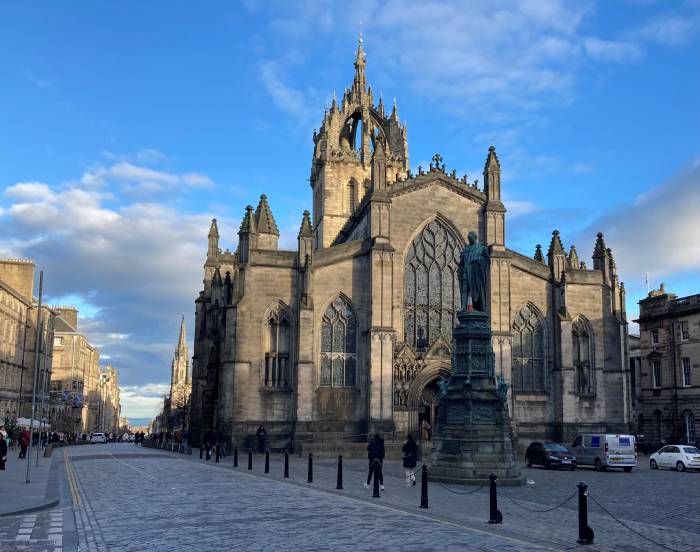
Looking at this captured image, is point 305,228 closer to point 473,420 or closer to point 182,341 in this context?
point 473,420

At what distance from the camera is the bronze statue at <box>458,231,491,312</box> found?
961 inches

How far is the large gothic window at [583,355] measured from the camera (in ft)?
140

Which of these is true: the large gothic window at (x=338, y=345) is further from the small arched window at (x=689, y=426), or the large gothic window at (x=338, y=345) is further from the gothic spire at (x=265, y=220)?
the small arched window at (x=689, y=426)

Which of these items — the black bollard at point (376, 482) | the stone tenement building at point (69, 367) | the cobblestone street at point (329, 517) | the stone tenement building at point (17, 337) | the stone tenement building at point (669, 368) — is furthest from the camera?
the stone tenement building at point (69, 367)

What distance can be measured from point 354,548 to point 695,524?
7693 millimetres

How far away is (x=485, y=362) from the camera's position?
912 inches

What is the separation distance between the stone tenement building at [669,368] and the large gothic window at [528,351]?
47.4 ft

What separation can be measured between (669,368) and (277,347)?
29750 mm

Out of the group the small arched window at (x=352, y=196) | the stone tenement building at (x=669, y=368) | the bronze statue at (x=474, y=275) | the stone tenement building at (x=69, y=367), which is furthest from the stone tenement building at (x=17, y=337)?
the stone tenement building at (x=669, y=368)

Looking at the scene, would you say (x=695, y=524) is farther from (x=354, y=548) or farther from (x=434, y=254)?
(x=434, y=254)

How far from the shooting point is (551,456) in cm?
3112

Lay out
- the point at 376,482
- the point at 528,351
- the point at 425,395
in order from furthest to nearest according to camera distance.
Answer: the point at 528,351 < the point at 425,395 < the point at 376,482

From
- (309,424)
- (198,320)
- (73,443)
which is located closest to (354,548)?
(309,424)

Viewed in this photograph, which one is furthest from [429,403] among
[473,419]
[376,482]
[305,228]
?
[376,482]
